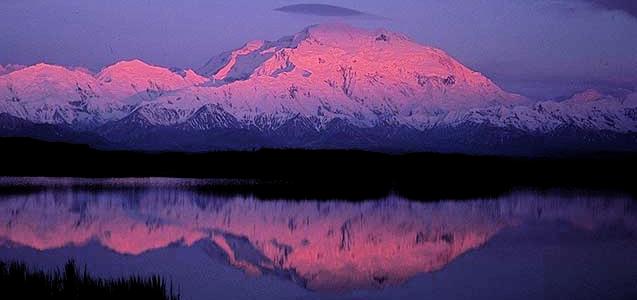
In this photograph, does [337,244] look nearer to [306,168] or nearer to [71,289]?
[71,289]

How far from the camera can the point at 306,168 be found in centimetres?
10438

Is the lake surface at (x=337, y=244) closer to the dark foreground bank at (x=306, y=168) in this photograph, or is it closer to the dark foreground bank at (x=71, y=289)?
the dark foreground bank at (x=71, y=289)

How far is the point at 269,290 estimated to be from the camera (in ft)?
79.4

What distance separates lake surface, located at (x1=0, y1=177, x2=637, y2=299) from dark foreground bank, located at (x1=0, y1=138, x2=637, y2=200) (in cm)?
2312

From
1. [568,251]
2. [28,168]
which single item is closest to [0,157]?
[28,168]

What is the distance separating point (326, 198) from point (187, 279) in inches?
1298

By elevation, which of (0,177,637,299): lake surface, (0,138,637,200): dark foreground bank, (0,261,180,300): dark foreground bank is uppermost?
(0,138,637,200): dark foreground bank

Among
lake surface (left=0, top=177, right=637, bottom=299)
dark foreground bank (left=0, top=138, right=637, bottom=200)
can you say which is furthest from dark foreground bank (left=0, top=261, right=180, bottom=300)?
dark foreground bank (left=0, top=138, right=637, bottom=200)

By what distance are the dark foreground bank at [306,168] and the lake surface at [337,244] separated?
23.1 metres

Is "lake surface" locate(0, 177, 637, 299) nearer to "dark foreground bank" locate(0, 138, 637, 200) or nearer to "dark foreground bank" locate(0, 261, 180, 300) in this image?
"dark foreground bank" locate(0, 261, 180, 300)

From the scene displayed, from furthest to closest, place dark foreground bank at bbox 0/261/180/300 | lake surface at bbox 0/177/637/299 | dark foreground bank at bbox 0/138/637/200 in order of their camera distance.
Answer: dark foreground bank at bbox 0/138/637/200 → lake surface at bbox 0/177/637/299 → dark foreground bank at bbox 0/261/180/300

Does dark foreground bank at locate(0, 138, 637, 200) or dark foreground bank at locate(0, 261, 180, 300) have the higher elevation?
dark foreground bank at locate(0, 138, 637, 200)

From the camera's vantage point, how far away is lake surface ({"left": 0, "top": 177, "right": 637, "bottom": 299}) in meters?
24.8

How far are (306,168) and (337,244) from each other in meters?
70.1
